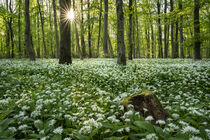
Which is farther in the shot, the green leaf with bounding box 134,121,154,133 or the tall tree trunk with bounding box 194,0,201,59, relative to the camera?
the tall tree trunk with bounding box 194,0,201,59

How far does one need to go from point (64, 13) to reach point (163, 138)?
12602mm

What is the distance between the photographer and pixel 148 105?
3367mm

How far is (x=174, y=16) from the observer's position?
12.6m

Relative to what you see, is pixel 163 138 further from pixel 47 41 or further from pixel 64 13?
pixel 47 41

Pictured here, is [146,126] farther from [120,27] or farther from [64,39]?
[64,39]

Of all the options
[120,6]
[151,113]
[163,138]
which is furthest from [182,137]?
[120,6]

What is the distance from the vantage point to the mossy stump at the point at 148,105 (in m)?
3.28

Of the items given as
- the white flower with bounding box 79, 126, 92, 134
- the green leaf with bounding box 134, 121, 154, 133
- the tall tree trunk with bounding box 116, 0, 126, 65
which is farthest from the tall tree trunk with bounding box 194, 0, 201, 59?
the white flower with bounding box 79, 126, 92, 134

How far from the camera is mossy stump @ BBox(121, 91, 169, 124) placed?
3.28 meters

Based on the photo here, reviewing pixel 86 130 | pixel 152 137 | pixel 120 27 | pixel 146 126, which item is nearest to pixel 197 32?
pixel 120 27

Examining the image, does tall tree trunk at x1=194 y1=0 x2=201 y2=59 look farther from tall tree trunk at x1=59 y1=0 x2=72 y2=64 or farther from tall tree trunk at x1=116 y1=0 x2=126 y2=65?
tall tree trunk at x1=59 y1=0 x2=72 y2=64

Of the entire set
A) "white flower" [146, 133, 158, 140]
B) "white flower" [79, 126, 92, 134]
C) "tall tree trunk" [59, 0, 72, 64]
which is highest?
"tall tree trunk" [59, 0, 72, 64]

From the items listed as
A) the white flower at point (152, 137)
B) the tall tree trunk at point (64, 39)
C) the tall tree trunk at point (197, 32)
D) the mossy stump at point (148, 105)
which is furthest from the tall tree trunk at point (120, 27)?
the white flower at point (152, 137)

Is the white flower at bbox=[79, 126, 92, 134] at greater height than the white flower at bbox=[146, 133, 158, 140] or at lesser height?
lesser
